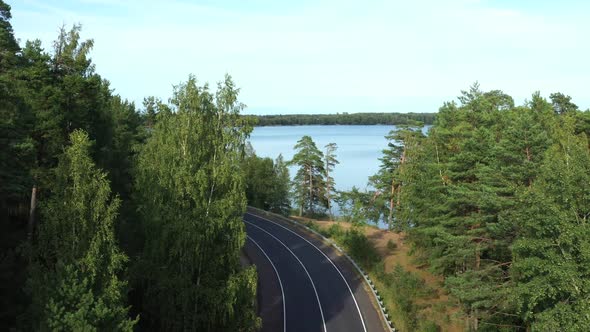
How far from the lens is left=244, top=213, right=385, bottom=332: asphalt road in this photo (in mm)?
26156

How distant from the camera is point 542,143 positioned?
21.3 metres

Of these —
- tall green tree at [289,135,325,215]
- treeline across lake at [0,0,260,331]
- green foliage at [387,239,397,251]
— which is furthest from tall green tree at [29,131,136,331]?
tall green tree at [289,135,325,215]

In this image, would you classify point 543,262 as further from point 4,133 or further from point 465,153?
point 4,133

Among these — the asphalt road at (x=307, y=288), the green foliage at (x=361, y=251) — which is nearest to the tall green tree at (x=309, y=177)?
the asphalt road at (x=307, y=288)

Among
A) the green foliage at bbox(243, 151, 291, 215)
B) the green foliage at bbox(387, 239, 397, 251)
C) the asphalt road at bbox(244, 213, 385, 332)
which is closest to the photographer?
the asphalt road at bbox(244, 213, 385, 332)

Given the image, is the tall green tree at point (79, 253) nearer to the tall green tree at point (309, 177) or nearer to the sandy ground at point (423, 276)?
the sandy ground at point (423, 276)

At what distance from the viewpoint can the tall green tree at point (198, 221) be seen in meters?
16.7

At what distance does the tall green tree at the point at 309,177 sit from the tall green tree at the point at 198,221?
4538 cm

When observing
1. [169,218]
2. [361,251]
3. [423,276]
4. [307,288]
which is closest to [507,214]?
[169,218]

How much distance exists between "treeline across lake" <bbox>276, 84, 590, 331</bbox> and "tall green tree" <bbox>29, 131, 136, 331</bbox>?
43.6 feet

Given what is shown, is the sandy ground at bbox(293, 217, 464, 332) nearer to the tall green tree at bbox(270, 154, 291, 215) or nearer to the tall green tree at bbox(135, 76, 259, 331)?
the tall green tree at bbox(135, 76, 259, 331)

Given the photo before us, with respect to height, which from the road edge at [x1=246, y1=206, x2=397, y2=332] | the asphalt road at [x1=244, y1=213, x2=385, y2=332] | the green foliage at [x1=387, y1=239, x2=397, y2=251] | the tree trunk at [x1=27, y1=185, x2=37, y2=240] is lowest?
the asphalt road at [x1=244, y1=213, x2=385, y2=332]

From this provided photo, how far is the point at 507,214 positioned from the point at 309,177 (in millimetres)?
45844

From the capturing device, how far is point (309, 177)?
65.8m
